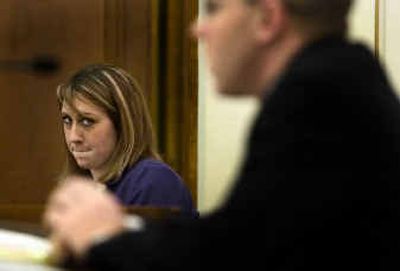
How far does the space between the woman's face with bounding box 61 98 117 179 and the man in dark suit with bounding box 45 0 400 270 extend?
4.56ft

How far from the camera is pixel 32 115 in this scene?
10.6ft

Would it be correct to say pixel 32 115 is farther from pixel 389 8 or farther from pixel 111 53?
pixel 389 8

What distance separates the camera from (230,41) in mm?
917

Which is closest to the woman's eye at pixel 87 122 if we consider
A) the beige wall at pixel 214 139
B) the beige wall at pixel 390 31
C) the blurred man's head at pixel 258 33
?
the beige wall at pixel 214 139

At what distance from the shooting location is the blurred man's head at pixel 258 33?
87 cm

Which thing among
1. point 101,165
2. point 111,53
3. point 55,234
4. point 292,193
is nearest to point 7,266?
point 55,234

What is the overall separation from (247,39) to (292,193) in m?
0.21

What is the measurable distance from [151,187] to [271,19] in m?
1.28

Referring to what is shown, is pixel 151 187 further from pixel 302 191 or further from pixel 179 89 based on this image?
pixel 302 191

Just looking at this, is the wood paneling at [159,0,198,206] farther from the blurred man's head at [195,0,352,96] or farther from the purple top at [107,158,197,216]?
the blurred man's head at [195,0,352,96]

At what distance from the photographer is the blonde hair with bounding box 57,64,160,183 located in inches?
88.7

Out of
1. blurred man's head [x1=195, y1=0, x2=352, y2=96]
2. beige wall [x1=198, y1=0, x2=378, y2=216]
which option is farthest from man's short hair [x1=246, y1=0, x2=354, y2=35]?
beige wall [x1=198, y1=0, x2=378, y2=216]

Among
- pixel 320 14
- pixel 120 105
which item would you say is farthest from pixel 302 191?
pixel 120 105

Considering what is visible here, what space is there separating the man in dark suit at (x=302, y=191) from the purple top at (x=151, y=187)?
123 centimetres
